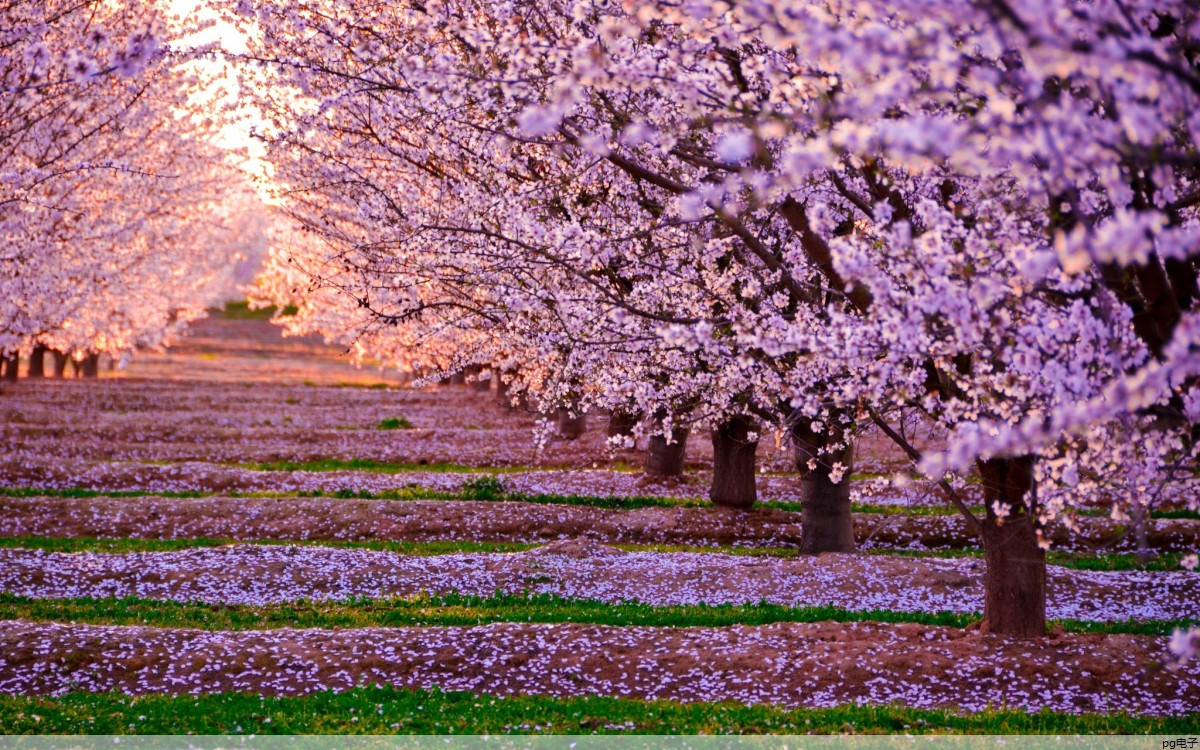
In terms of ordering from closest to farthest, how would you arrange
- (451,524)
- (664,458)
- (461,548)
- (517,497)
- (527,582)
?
(527,582)
(461,548)
(451,524)
(517,497)
(664,458)

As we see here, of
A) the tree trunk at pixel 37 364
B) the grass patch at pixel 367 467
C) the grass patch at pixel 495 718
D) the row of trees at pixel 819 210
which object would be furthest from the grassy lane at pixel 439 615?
the tree trunk at pixel 37 364

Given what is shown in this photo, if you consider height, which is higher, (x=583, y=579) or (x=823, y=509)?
(x=823, y=509)

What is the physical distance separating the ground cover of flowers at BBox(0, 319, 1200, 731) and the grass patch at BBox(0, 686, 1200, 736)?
21.2 inches

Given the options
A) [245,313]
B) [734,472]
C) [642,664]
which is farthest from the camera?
[245,313]

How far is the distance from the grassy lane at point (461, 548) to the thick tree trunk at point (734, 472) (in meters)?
2.43

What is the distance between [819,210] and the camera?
25.4ft

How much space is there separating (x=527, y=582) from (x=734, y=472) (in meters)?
7.45

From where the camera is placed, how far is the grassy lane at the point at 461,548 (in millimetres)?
19516

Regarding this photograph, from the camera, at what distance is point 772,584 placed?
17.1 m

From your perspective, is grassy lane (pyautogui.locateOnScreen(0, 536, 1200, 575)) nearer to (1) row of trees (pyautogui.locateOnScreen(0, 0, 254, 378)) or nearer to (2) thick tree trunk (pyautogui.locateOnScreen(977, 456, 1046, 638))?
(1) row of trees (pyautogui.locateOnScreen(0, 0, 254, 378))

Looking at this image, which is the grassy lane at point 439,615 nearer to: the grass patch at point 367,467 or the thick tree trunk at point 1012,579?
the thick tree trunk at point 1012,579

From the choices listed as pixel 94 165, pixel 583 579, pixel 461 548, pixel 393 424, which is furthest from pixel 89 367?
pixel 583 579

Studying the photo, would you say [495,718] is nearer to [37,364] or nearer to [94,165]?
[94,165]

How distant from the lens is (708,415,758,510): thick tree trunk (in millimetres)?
23375
